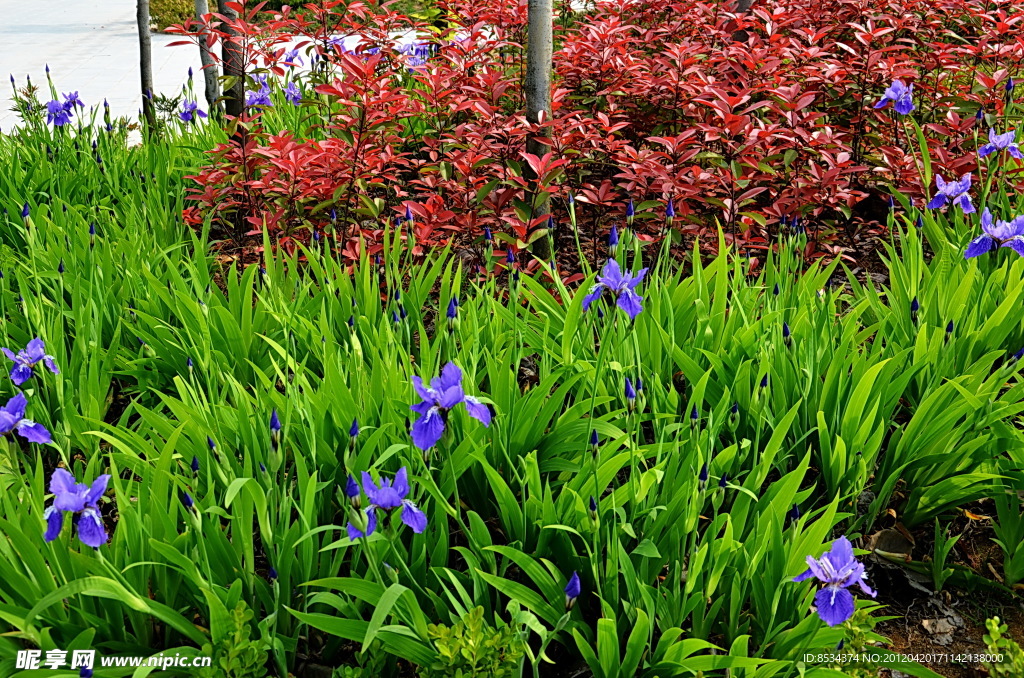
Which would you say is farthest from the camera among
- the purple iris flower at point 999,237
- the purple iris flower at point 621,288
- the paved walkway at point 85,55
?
the paved walkway at point 85,55

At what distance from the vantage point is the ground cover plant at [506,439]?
1.55 m

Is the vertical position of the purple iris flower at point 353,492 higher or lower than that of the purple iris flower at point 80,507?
higher

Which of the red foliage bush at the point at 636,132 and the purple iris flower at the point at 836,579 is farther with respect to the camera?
the red foliage bush at the point at 636,132

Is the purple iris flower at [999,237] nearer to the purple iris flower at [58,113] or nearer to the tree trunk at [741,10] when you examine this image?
the tree trunk at [741,10]

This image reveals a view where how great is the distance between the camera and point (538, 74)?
3.26 metres

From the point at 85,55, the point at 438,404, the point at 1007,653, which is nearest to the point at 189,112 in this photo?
the point at 438,404

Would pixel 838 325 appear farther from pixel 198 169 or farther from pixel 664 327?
pixel 198 169

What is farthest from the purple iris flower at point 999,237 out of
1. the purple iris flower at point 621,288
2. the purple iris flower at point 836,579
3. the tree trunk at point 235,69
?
the tree trunk at point 235,69

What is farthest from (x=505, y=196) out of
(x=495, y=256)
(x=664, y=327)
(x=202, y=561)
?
(x=202, y=561)

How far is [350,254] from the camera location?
3.03 m

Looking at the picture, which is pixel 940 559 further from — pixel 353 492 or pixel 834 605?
pixel 353 492

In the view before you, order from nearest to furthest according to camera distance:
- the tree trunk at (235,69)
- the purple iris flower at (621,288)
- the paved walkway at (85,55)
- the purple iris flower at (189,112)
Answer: the purple iris flower at (621,288) < the tree trunk at (235,69) < the purple iris flower at (189,112) < the paved walkway at (85,55)

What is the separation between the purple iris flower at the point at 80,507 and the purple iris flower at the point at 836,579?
3.85 feet

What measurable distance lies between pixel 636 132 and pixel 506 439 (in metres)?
2.24
